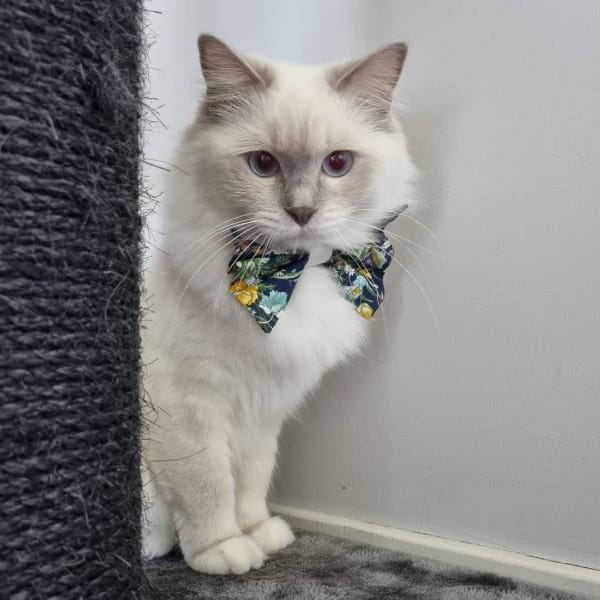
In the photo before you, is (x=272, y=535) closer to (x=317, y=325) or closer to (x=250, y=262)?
(x=317, y=325)

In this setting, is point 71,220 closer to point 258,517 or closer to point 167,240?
point 167,240

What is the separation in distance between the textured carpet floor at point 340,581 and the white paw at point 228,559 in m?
0.02

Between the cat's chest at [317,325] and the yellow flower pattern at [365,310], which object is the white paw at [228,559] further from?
the yellow flower pattern at [365,310]

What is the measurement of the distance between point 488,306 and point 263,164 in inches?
22.0

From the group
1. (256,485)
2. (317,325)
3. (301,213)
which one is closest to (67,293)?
(301,213)

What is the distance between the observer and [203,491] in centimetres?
125

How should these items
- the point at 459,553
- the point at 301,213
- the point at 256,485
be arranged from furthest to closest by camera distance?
the point at 256,485
the point at 459,553
the point at 301,213

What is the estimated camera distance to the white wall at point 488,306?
1.18 m

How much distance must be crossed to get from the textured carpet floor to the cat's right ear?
943 mm

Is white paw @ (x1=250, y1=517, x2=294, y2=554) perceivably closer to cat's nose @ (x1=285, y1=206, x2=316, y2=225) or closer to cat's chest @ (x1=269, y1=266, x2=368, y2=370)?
cat's chest @ (x1=269, y1=266, x2=368, y2=370)

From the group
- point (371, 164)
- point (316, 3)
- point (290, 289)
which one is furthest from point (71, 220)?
point (316, 3)

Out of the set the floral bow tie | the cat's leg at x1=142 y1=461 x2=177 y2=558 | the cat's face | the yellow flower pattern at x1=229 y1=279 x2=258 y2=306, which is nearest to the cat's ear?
the cat's face

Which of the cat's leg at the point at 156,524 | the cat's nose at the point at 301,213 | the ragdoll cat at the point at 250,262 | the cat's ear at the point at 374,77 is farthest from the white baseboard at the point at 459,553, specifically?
the cat's ear at the point at 374,77

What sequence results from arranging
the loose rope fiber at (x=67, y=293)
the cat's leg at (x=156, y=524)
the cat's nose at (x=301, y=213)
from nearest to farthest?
1. the loose rope fiber at (x=67, y=293)
2. the cat's nose at (x=301, y=213)
3. the cat's leg at (x=156, y=524)
